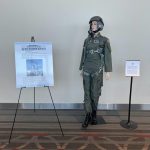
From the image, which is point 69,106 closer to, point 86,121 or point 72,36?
point 86,121

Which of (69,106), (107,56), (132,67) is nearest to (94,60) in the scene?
(107,56)

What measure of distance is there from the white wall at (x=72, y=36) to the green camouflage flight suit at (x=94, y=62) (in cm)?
61

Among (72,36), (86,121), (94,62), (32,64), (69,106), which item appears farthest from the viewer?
(69,106)

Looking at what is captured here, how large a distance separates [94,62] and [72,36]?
797mm

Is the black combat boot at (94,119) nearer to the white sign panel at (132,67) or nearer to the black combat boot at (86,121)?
the black combat boot at (86,121)

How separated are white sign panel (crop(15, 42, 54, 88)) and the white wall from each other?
833 millimetres

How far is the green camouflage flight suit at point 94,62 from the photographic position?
3.49 metres

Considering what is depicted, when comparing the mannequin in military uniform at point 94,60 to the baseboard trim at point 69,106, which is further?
the baseboard trim at point 69,106

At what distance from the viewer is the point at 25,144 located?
10.1 ft

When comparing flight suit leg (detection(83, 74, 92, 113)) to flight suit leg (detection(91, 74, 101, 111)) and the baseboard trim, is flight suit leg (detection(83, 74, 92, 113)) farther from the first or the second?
the baseboard trim

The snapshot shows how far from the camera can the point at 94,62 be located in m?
3.50

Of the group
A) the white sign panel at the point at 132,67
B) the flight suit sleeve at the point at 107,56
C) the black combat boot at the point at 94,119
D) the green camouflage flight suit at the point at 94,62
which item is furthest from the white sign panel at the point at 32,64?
the white sign panel at the point at 132,67

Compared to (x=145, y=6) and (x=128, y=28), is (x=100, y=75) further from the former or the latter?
(x=145, y=6)

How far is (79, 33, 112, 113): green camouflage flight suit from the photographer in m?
3.49
